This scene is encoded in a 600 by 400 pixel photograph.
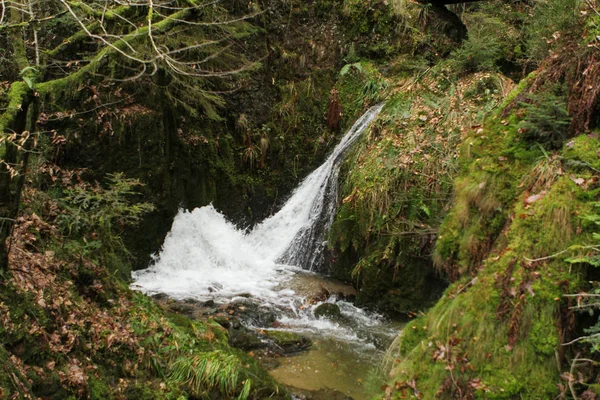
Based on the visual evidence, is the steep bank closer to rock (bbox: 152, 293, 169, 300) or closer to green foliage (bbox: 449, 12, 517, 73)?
green foliage (bbox: 449, 12, 517, 73)

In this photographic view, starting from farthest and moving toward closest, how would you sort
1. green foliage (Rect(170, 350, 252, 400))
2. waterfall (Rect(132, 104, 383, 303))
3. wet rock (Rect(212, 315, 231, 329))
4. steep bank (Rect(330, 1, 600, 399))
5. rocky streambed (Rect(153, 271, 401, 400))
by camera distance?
waterfall (Rect(132, 104, 383, 303)) < wet rock (Rect(212, 315, 231, 329)) < rocky streambed (Rect(153, 271, 401, 400)) < green foliage (Rect(170, 350, 252, 400)) < steep bank (Rect(330, 1, 600, 399))

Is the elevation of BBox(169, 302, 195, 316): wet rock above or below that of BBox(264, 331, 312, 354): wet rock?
above

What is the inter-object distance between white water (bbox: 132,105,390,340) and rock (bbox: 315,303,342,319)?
0.35 meters

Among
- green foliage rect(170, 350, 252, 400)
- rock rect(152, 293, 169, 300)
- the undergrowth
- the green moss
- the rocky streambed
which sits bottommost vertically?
the rocky streambed

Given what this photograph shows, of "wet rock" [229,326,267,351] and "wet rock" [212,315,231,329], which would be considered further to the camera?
"wet rock" [212,315,231,329]

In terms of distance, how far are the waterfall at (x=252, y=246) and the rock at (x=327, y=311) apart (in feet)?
3.00

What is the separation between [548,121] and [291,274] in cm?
723

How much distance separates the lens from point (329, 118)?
1220 cm

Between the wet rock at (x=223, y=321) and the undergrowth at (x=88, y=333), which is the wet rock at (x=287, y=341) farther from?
the undergrowth at (x=88, y=333)

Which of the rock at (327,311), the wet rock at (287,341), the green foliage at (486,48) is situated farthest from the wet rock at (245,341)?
the green foliage at (486,48)

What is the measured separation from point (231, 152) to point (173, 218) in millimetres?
2335

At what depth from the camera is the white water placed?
8938 millimetres

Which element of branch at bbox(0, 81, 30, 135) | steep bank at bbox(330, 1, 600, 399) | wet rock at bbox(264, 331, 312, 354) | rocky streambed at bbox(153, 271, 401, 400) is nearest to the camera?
steep bank at bbox(330, 1, 600, 399)

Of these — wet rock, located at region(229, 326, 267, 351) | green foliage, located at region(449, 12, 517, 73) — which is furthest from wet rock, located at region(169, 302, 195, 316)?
green foliage, located at region(449, 12, 517, 73)
